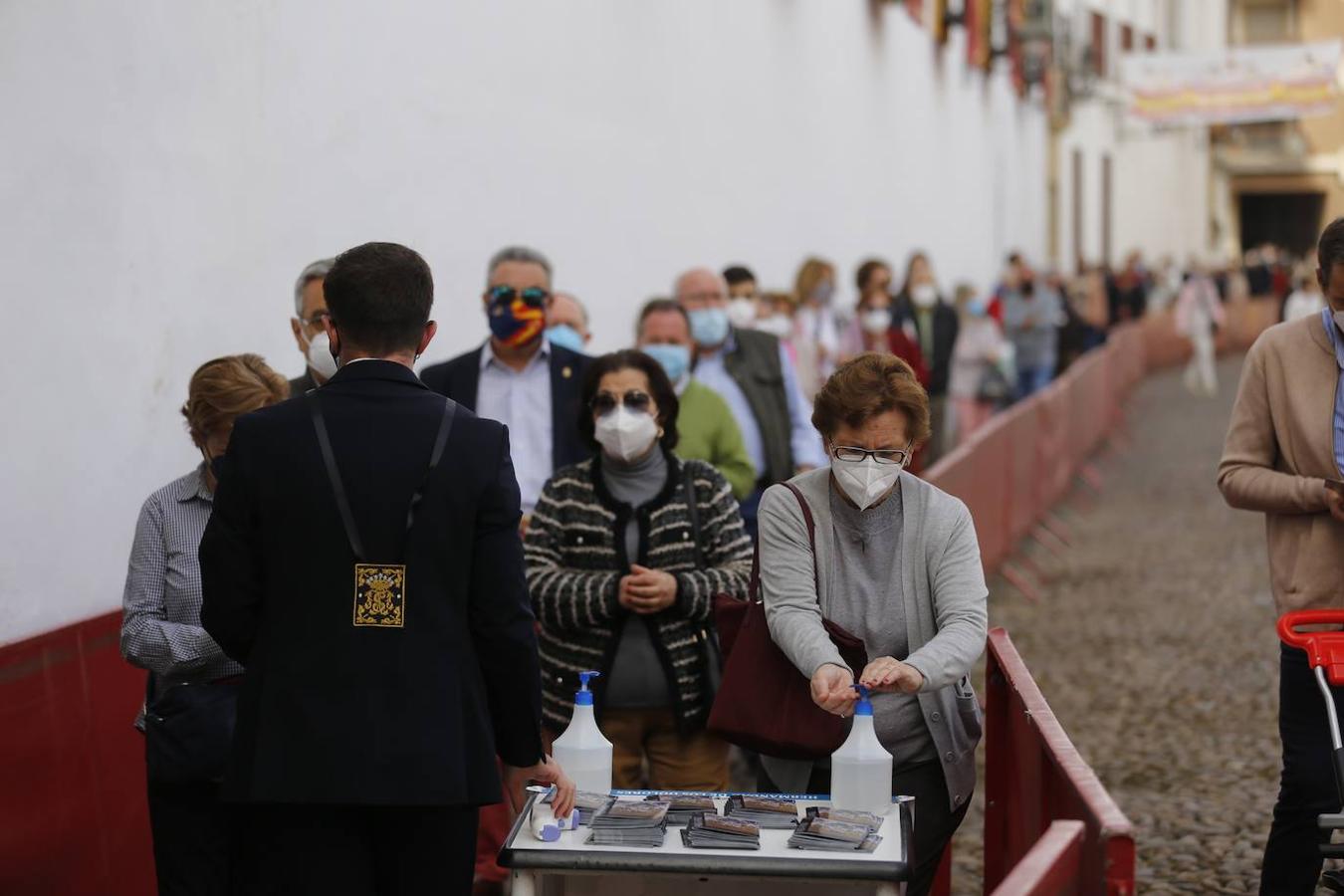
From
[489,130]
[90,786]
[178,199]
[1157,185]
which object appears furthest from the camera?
[1157,185]

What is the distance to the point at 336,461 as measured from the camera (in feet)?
11.5

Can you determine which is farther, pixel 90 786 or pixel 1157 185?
pixel 1157 185

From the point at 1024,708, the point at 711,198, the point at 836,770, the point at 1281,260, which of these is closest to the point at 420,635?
the point at 836,770

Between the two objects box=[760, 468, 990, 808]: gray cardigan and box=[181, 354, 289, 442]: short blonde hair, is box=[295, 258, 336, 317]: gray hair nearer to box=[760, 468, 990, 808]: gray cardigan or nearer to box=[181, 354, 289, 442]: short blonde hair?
box=[181, 354, 289, 442]: short blonde hair

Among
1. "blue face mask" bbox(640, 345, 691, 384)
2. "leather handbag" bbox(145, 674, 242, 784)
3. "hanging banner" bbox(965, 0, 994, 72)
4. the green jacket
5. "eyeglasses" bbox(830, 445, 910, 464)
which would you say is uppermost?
"hanging banner" bbox(965, 0, 994, 72)

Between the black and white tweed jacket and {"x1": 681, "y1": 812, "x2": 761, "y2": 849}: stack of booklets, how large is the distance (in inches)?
50.0

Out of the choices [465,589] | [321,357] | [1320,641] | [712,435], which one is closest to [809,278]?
[712,435]

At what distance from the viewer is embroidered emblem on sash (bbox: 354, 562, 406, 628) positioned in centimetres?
349

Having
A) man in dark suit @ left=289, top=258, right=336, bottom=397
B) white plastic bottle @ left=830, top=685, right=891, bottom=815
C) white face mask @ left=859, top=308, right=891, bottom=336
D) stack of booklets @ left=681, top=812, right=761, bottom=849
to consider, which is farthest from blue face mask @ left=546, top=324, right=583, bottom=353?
white face mask @ left=859, top=308, right=891, bottom=336

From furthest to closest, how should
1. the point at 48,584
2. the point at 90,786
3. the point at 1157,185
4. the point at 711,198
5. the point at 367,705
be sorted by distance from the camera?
the point at 1157,185 < the point at 711,198 < the point at 48,584 < the point at 90,786 < the point at 367,705

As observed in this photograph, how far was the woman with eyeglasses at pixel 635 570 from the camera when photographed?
17.0 ft

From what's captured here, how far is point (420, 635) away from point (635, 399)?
1.83m

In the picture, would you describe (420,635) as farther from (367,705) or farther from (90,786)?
(90,786)

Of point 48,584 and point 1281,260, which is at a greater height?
point 48,584
